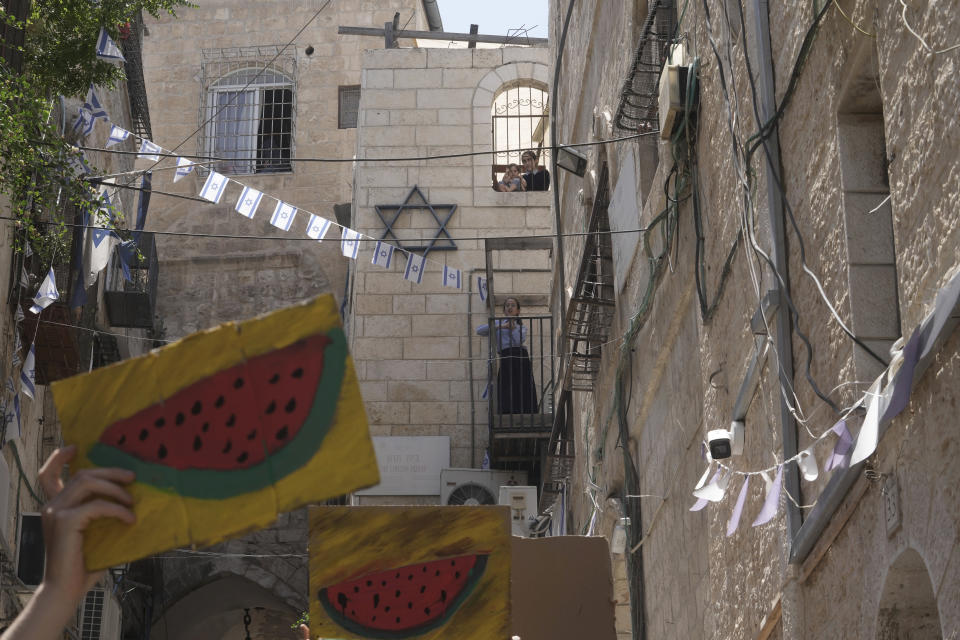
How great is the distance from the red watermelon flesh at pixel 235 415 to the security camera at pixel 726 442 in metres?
3.82

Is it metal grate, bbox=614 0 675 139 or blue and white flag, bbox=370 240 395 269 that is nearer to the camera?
metal grate, bbox=614 0 675 139

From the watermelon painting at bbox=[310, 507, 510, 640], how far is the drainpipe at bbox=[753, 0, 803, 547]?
47.2 inches

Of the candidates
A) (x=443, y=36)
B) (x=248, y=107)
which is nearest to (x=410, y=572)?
(x=443, y=36)

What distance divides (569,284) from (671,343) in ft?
18.7

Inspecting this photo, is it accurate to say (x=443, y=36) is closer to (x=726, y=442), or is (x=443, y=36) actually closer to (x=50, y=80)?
(x=50, y=80)

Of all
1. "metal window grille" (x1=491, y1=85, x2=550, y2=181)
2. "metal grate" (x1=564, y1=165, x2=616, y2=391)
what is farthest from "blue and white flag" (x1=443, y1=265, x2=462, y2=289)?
"metal grate" (x1=564, y1=165, x2=616, y2=391)

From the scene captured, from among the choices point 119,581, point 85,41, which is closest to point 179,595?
point 119,581

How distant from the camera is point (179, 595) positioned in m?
22.3

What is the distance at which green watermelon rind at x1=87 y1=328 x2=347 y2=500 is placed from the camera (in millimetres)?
2574

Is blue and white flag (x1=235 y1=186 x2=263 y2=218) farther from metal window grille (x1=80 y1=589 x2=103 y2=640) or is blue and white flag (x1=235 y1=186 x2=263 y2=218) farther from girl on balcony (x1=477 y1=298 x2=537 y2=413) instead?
metal window grille (x1=80 y1=589 x2=103 y2=640)

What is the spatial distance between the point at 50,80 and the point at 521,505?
6.92 meters

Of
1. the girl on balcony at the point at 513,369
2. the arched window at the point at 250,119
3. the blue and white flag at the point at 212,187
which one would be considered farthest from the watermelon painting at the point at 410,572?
the arched window at the point at 250,119

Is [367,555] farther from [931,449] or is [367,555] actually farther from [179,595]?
[179,595]

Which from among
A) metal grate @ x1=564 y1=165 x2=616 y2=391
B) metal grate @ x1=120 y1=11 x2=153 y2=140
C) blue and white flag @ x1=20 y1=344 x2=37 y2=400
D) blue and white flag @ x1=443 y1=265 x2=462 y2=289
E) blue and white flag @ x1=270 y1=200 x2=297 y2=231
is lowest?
blue and white flag @ x1=20 y1=344 x2=37 y2=400
